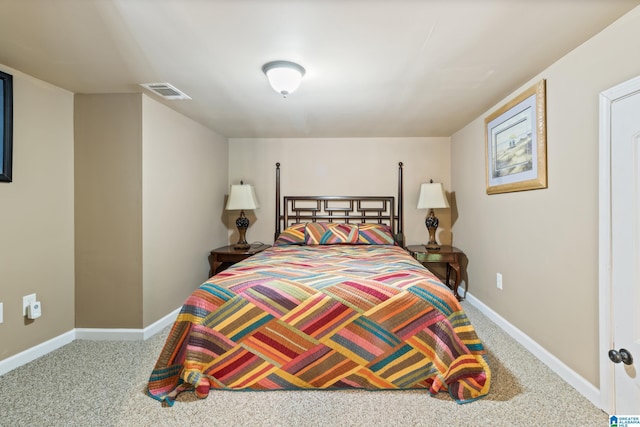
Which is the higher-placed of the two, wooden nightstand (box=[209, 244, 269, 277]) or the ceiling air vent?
the ceiling air vent

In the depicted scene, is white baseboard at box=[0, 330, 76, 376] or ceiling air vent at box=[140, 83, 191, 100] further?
ceiling air vent at box=[140, 83, 191, 100]

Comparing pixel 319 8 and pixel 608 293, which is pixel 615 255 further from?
pixel 319 8

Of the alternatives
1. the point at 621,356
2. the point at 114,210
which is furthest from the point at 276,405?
the point at 114,210

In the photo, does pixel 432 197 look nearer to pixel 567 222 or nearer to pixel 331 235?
pixel 331 235

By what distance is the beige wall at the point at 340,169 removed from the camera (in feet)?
13.0

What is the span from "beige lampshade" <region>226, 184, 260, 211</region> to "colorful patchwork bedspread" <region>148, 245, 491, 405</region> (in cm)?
195

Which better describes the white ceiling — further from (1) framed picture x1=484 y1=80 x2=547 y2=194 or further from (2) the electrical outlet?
(2) the electrical outlet

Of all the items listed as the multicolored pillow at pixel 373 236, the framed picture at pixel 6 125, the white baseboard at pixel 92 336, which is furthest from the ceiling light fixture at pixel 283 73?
the white baseboard at pixel 92 336

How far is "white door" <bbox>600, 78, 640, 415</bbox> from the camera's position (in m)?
1.40

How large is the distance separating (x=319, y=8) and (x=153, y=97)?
70.6 inches

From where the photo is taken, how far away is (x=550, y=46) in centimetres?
173

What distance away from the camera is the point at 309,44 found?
1.69m

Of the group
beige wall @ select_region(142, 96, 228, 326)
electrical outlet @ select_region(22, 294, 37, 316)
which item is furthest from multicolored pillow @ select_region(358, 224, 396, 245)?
electrical outlet @ select_region(22, 294, 37, 316)

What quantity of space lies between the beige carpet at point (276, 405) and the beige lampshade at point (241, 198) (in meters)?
2.01
